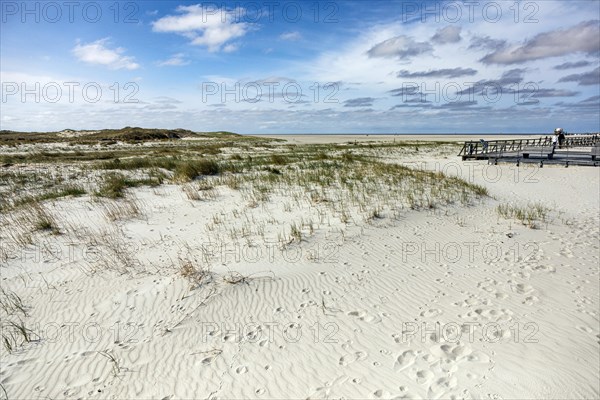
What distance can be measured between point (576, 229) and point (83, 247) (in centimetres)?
1259

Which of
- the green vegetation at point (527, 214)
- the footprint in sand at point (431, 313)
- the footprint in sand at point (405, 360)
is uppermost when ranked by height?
the green vegetation at point (527, 214)

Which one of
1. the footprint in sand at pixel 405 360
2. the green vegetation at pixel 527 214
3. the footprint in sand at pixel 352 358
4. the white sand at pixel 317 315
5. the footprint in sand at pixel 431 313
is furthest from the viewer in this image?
the green vegetation at pixel 527 214

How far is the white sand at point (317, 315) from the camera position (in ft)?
12.4

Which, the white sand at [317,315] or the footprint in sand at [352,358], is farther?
the footprint in sand at [352,358]

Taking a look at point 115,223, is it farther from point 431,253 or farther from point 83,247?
point 431,253

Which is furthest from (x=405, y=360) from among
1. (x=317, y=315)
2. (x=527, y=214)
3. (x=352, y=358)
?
(x=527, y=214)

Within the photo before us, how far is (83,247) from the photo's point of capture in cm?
739

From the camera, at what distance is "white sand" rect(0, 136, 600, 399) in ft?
12.4

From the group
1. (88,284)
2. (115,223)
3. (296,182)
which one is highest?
(296,182)

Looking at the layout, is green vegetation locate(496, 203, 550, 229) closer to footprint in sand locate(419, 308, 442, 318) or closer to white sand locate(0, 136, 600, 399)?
white sand locate(0, 136, 600, 399)

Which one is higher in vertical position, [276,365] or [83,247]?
[83,247]

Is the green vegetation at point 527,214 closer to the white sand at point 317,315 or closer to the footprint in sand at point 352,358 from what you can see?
the white sand at point 317,315

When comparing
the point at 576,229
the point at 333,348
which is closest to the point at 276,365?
the point at 333,348

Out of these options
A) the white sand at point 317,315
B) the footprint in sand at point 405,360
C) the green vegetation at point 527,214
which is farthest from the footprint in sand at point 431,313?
the green vegetation at point 527,214
